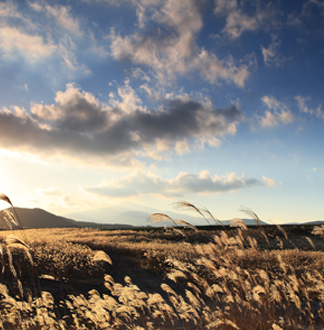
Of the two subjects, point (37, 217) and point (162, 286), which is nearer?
point (162, 286)

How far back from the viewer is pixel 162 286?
4.80m

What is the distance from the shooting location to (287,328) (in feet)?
16.1

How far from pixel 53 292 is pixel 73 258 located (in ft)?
10.0

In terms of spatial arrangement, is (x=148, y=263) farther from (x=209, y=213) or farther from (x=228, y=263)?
(x=209, y=213)

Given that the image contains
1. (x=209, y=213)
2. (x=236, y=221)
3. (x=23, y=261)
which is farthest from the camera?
(x=23, y=261)

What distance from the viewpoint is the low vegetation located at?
16.3 feet

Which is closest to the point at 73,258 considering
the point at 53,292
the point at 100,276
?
the point at 100,276

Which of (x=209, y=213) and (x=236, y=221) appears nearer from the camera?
(x=209, y=213)

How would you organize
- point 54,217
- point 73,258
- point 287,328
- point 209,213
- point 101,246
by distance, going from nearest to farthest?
1. point 209,213
2. point 287,328
3. point 73,258
4. point 101,246
5. point 54,217

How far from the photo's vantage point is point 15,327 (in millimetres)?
5363

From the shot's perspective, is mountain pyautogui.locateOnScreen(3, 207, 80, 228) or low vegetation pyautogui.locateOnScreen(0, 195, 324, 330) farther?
mountain pyautogui.locateOnScreen(3, 207, 80, 228)

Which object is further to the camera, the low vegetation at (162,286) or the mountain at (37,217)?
the mountain at (37,217)

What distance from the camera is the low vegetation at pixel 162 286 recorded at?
16.3 feet

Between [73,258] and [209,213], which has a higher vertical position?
[209,213]
